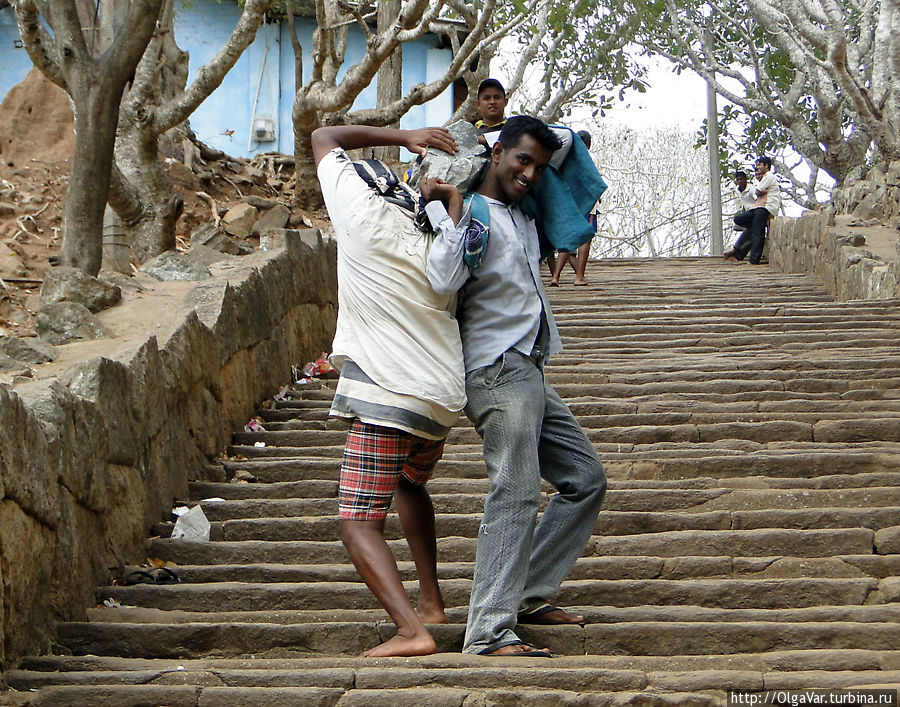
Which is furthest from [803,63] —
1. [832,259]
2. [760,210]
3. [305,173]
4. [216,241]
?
[216,241]

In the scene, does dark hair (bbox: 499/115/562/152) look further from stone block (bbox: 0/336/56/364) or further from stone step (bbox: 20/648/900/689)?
stone block (bbox: 0/336/56/364)

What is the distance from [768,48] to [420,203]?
724 inches

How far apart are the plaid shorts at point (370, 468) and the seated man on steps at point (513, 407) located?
310mm

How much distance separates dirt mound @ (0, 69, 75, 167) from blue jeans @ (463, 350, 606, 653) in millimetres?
10820

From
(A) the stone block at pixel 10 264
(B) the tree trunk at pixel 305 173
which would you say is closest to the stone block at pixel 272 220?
(B) the tree trunk at pixel 305 173

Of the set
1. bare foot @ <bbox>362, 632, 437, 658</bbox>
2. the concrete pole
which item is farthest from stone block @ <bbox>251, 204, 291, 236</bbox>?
the concrete pole

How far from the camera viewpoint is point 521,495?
3807 mm

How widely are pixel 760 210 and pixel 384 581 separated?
1206 centimetres

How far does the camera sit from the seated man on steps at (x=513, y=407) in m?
3.79

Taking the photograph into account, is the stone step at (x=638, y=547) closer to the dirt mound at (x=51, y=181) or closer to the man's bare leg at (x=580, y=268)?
the dirt mound at (x=51, y=181)

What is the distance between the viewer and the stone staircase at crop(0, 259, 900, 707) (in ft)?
12.0

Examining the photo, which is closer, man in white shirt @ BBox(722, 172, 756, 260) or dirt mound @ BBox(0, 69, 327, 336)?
dirt mound @ BBox(0, 69, 327, 336)

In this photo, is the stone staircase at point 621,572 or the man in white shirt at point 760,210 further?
the man in white shirt at point 760,210

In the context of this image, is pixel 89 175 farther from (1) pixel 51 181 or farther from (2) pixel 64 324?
(1) pixel 51 181
